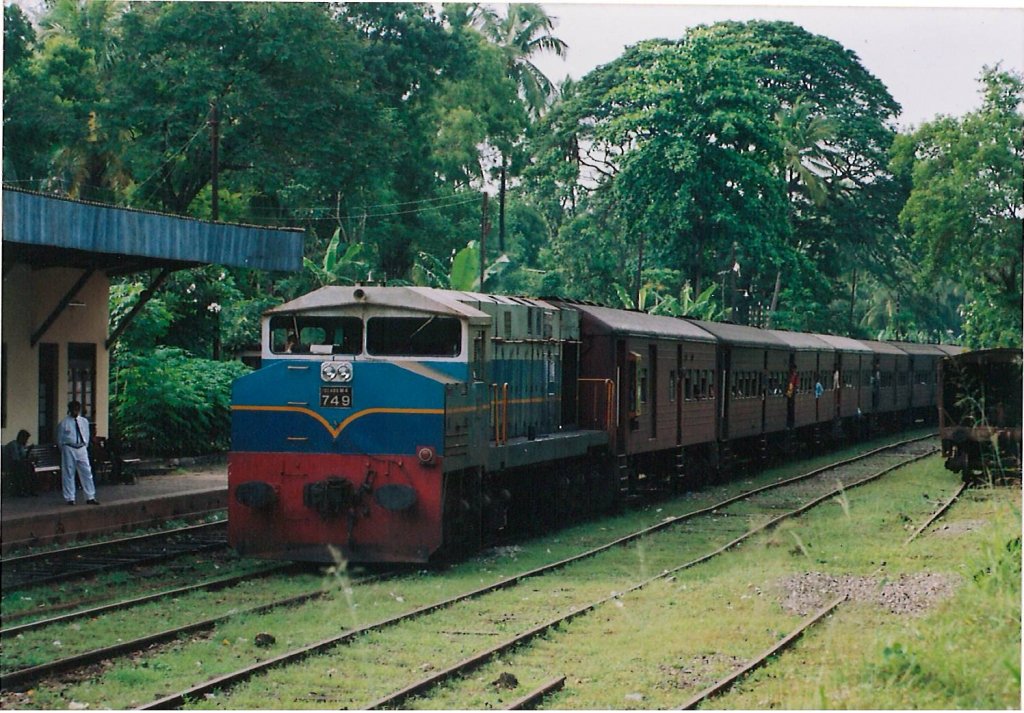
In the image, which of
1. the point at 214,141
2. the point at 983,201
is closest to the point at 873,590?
Result: the point at 983,201

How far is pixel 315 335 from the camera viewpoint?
14.0 meters

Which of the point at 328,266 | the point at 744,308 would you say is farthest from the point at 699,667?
the point at 744,308

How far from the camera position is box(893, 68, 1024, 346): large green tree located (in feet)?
56.3

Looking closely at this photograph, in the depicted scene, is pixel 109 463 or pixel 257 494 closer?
pixel 257 494

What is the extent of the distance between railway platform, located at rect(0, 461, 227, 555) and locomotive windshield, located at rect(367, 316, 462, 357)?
531 centimetres

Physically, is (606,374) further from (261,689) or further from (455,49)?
(261,689)

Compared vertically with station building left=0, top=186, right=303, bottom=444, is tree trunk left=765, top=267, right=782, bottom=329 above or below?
above

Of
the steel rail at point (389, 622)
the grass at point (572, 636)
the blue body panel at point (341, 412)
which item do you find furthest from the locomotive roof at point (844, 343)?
the blue body panel at point (341, 412)

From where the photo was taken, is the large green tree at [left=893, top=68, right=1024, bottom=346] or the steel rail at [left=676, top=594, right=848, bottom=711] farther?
the large green tree at [left=893, top=68, right=1024, bottom=346]

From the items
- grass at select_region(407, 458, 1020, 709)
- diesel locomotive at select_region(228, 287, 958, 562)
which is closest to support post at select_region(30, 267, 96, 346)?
diesel locomotive at select_region(228, 287, 958, 562)

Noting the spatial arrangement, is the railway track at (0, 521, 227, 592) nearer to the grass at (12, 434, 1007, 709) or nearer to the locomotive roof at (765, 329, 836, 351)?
the grass at (12, 434, 1007, 709)

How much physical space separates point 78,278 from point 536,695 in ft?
47.6

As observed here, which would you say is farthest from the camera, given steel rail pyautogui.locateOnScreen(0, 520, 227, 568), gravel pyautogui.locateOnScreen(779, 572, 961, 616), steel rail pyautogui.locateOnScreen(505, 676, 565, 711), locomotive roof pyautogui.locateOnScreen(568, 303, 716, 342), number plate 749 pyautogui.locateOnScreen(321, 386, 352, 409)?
locomotive roof pyautogui.locateOnScreen(568, 303, 716, 342)

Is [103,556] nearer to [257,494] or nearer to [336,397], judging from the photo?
[257,494]
